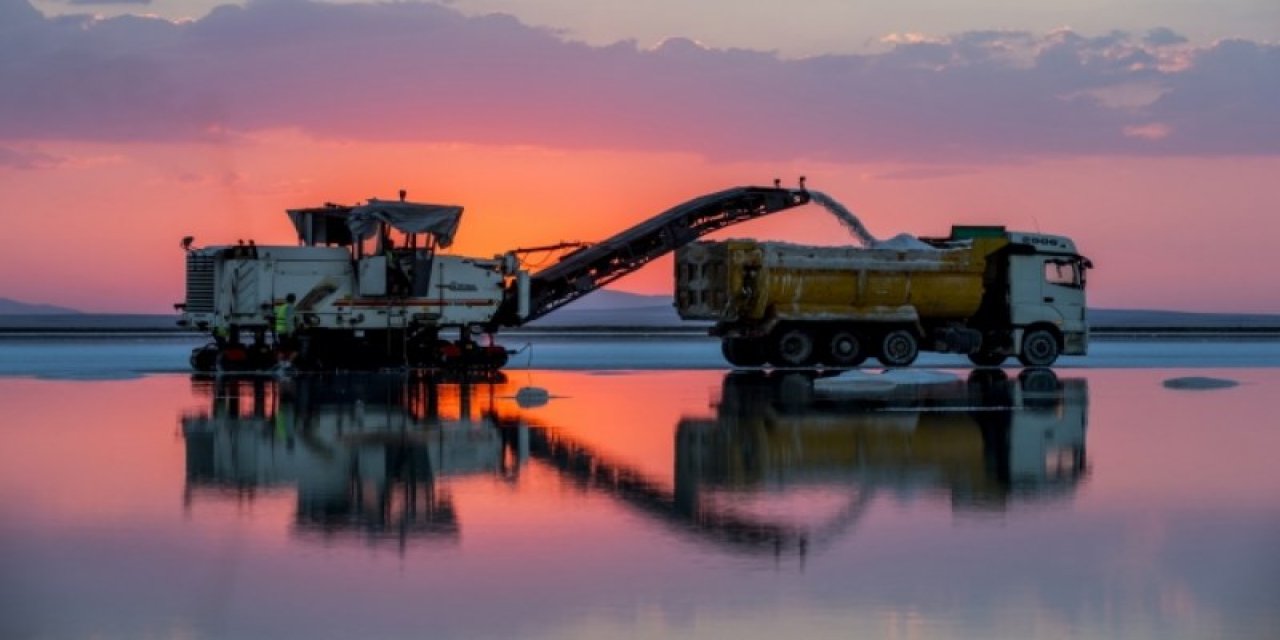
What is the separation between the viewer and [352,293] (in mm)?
38125

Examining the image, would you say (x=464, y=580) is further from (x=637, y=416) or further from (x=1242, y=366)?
(x=1242, y=366)

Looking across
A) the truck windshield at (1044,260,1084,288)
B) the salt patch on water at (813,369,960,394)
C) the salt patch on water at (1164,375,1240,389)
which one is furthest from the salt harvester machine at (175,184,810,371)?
the salt patch on water at (1164,375,1240,389)

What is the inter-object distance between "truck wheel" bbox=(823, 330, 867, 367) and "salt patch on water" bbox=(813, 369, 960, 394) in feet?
18.8

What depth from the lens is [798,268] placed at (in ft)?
131

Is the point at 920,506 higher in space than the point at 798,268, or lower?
lower

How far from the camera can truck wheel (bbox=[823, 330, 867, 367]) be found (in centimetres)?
3988

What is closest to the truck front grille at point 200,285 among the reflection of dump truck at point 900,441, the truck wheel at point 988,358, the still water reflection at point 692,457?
the still water reflection at point 692,457

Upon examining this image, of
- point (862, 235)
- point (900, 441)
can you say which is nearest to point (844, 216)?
point (862, 235)

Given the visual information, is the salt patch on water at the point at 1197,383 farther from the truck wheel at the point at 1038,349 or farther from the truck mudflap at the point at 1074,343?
the truck mudflap at the point at 1074,343

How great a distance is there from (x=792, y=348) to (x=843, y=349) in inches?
44.0

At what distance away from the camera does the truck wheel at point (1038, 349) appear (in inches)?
1650

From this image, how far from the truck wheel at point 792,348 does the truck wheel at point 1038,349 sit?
214 inches

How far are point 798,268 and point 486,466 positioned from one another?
24.0 m

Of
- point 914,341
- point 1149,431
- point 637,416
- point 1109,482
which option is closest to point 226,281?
point 914,341
